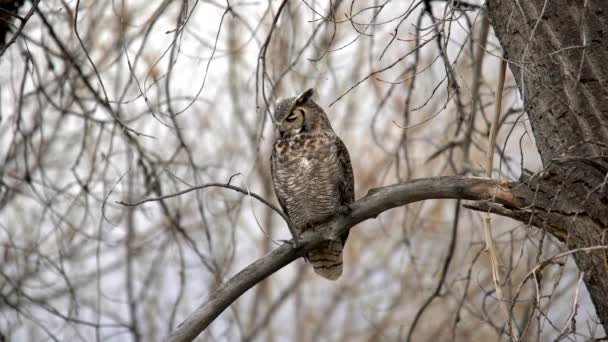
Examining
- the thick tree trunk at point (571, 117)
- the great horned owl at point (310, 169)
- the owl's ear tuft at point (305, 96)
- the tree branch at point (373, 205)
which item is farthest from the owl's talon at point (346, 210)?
the owl's ear tuft at point (305, 96)

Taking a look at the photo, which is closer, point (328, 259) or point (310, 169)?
point (310, 169)

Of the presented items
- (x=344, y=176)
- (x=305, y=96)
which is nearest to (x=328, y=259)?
(x=344, y=176)

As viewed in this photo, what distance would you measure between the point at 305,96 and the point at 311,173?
459mm

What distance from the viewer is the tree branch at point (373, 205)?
2492mm

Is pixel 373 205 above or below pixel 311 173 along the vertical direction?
below

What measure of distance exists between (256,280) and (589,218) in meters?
1.15

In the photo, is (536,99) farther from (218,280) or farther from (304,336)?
(304,336)

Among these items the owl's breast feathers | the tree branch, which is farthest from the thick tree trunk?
the owl's breast feathers

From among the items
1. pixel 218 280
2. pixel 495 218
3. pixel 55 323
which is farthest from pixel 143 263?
pixel 495 218

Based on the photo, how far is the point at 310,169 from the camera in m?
3.88

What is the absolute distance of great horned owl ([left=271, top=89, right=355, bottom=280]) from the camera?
388cm

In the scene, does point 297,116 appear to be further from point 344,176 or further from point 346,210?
point 346,210

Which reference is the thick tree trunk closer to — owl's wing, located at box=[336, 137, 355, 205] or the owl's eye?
owl's wing, located at box=[336, 137, 355, 205]

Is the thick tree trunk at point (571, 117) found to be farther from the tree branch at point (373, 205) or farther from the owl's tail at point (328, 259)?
the owl's tail at point (328, 259)
